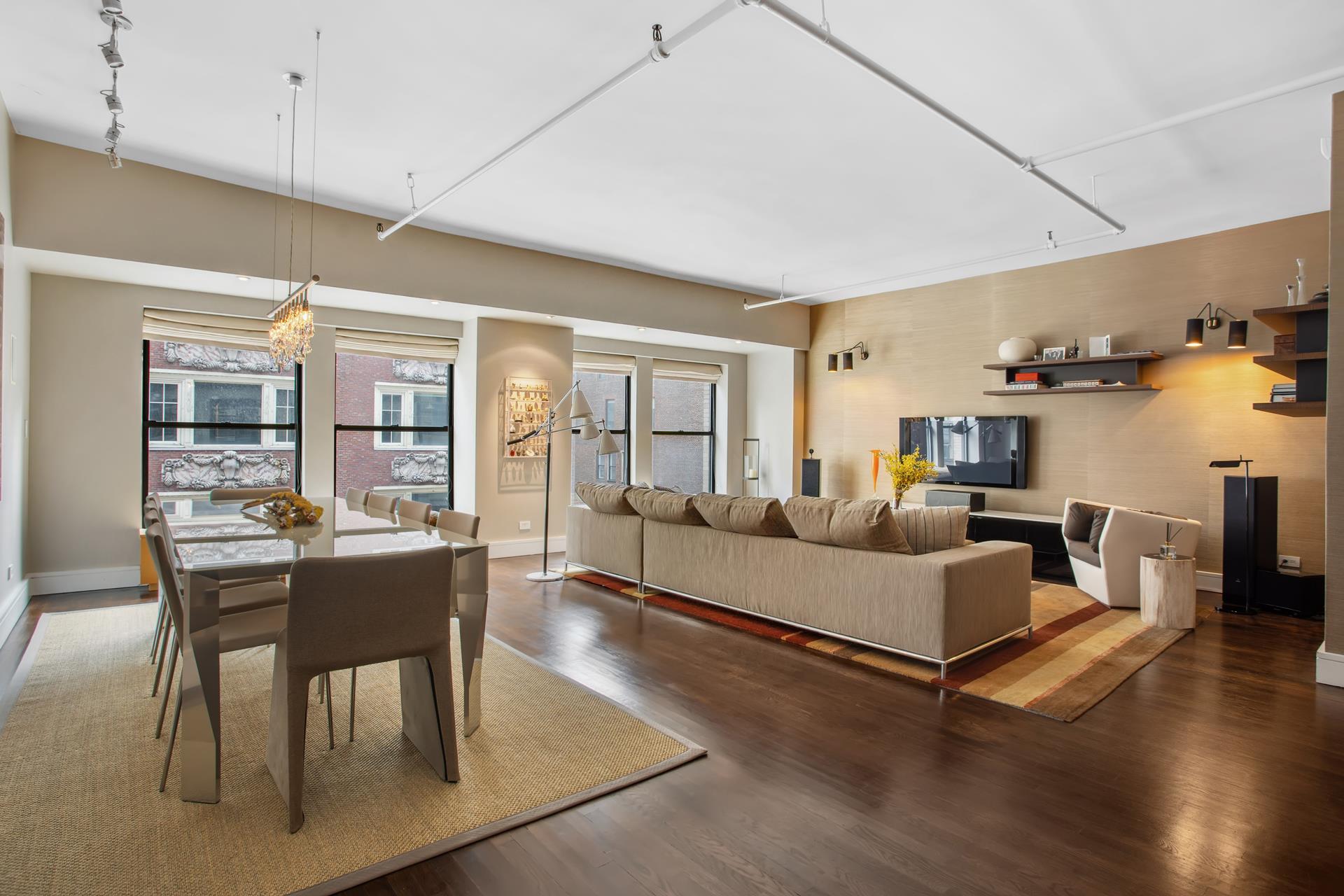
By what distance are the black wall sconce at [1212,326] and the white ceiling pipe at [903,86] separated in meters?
1.23

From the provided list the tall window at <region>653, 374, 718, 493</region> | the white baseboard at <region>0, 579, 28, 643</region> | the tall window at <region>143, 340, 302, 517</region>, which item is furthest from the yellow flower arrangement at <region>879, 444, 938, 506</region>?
the white baseboard at <region>0, 579, 28, 643</region>

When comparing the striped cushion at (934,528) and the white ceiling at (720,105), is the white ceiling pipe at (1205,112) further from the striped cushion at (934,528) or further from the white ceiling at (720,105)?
the striped cushion at (934,528)

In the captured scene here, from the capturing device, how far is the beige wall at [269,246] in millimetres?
4375

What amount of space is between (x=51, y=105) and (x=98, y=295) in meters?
1.79

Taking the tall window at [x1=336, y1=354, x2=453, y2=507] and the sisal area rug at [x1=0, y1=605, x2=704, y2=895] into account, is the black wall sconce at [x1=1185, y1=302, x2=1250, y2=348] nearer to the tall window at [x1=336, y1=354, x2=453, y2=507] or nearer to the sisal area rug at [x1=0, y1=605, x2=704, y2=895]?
the sisal area rug at [x1=0, y1=605, x2=704, y2=895]

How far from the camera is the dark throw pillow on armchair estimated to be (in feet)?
17.0

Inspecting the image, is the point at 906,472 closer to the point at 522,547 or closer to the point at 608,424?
the point at 608,424

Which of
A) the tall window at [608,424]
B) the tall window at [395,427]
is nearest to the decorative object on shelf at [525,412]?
the tall window at [395,427]

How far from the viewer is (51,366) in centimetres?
507


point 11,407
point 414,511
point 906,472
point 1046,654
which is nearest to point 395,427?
point 11,407

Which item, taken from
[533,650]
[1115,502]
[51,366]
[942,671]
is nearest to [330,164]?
[51,366]

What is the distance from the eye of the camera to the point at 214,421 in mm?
5910

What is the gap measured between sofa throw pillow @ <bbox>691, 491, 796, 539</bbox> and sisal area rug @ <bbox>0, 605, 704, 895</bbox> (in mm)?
1522

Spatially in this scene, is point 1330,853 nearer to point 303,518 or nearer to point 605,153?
point 303,518
